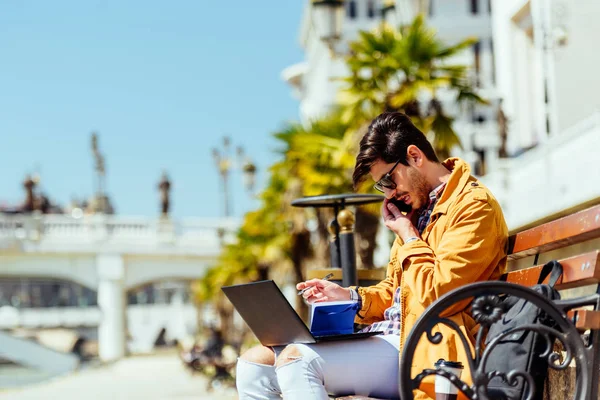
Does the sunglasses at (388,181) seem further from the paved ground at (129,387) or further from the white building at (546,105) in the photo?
the paved ground at (129,387)

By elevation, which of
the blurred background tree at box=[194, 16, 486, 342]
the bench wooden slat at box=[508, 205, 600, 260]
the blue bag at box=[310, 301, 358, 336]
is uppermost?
the blurred background tree at box=[194, 16, 486, 342]

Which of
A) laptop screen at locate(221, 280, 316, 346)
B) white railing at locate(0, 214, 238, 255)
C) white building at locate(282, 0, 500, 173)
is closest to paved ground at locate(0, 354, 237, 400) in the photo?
white railing at locate(0, 214, 238, 255)

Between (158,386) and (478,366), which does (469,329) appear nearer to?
(478,366)

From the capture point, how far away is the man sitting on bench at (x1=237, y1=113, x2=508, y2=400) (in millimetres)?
3375

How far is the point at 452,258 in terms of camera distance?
3344 millimetres

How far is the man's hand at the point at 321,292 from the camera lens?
4.01m

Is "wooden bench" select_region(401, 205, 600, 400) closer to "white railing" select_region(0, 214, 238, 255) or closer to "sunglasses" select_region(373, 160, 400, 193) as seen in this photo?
"sunglasses" select_region(373, 160, 400, 193)

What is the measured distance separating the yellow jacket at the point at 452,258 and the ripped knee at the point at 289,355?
0.36m

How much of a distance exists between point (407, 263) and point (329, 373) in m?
0.45

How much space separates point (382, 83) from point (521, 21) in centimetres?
1194

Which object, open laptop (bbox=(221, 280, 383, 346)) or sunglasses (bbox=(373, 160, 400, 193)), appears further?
sunglasses (bbox=(373, 160, 400, 193))

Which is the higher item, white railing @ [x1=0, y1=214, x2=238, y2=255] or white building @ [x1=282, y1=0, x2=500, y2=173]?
white building @ [x1=282, y1=0, x2=500, y2=173]

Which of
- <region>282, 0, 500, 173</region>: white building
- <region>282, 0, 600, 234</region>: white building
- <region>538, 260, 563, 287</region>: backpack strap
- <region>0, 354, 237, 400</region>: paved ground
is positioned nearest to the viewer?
<region>538, 260, 563, 287</region>: backpack strap

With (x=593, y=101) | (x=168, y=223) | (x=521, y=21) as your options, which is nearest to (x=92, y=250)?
(x=168, y=223)
